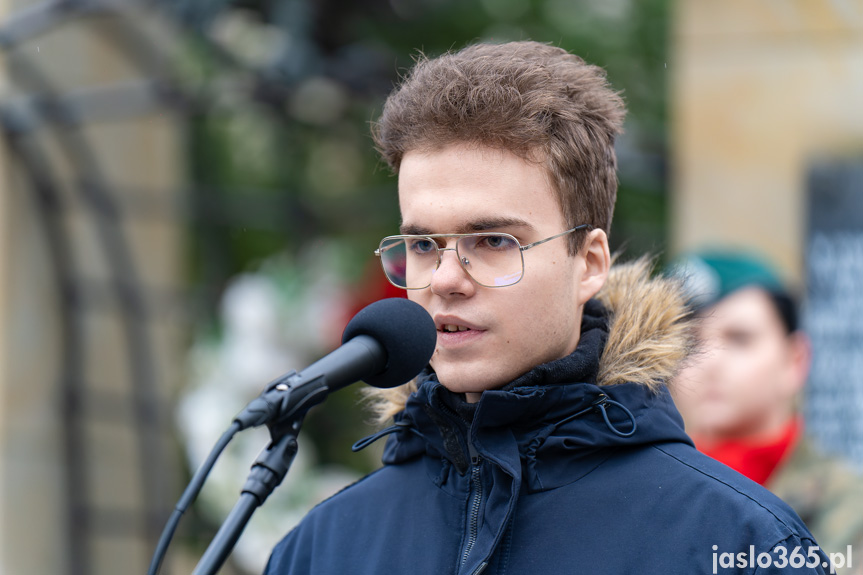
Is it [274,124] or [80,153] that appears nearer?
[80,153]

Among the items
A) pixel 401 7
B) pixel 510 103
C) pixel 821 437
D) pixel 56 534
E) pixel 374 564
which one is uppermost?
pixel 401 7

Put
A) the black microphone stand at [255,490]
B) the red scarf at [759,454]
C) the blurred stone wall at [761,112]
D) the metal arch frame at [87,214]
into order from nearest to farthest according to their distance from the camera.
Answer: the black microphone stand at [255,490] < the red scarf at [759,454] < the blurred stone wall at [761,112] < the metal arch frame at [87,214]

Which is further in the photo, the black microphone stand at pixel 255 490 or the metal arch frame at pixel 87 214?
the metal arch frame at pixel 87 214

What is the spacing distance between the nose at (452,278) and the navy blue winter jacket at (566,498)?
188mm

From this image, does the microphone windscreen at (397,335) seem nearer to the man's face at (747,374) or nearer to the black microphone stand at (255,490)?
the black microphone stand at (255,490)

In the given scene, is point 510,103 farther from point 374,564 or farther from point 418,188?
point 374,564

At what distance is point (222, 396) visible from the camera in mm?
5316

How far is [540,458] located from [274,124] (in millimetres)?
5857

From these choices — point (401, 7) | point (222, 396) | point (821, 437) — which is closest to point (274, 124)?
point (401, 7)

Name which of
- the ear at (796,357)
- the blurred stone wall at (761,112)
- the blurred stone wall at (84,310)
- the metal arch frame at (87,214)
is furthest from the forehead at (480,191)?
the blurred stone wall at (84,310)

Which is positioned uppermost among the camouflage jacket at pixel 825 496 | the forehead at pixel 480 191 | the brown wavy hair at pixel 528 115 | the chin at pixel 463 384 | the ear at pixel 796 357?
the brown wavy hair at pixel 528 115

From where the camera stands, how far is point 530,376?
1.80m

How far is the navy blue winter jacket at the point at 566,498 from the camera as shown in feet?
5.39

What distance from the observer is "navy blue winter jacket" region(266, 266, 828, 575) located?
5.39ft
